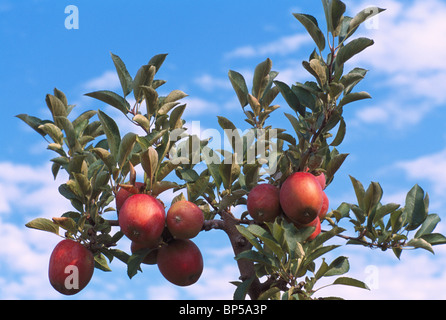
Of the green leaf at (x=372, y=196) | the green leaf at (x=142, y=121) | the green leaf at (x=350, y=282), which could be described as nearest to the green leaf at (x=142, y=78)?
the green leaf at (x=142, y=121)

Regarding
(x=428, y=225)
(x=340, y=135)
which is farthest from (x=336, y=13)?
(x=428, y=225)

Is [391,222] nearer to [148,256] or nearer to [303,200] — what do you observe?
[303,200]

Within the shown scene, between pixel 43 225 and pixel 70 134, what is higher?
pixel 70 134

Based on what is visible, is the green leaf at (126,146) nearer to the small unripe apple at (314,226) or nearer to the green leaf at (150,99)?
the green leaf at (150,99)

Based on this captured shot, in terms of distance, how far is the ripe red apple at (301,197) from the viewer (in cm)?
280

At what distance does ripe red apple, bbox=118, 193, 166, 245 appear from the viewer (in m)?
2.80

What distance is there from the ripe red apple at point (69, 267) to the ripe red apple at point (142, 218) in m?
0.36

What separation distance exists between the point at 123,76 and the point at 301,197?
142cm

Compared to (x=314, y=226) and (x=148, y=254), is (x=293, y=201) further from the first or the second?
(x=148, y=254)

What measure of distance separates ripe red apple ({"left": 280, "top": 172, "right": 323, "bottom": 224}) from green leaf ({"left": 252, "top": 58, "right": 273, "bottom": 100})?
0.80 metres

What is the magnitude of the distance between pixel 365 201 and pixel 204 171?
1010 millimetres

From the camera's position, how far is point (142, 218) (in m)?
2.79
